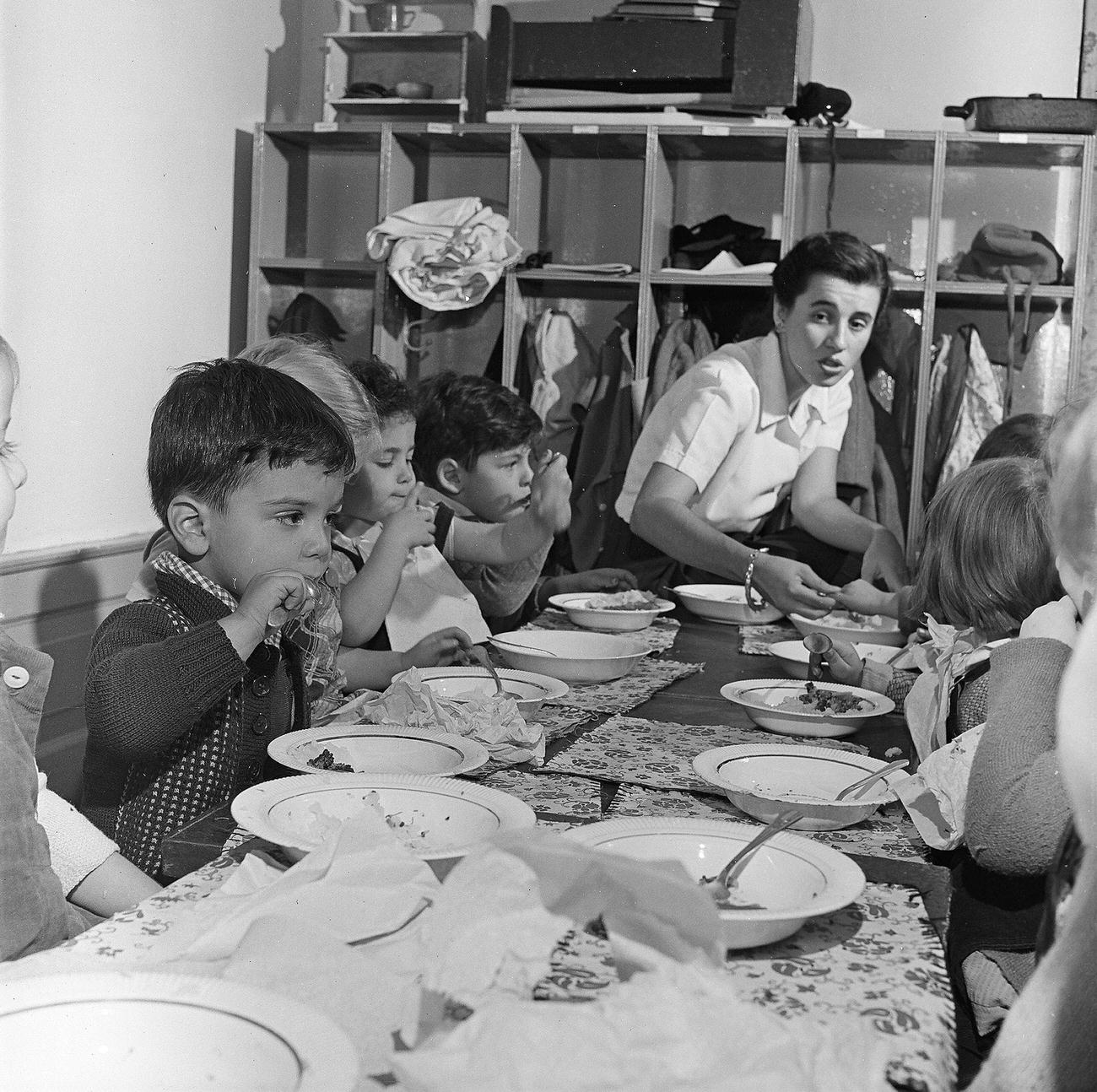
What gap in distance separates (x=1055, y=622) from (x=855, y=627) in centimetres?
107

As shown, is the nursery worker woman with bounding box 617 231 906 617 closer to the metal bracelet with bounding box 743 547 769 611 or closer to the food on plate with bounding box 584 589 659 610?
the metal bracelet with bounding box 743 547 769 611

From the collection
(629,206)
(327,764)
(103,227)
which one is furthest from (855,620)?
(629,206)

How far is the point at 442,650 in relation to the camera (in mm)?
2025

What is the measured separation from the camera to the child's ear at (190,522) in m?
1.69

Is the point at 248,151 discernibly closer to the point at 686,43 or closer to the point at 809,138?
the point at 686,43

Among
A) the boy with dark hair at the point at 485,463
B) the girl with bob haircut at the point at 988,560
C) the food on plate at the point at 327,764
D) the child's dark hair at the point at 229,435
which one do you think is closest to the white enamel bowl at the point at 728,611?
the boy with dark hair at the point at 485,463

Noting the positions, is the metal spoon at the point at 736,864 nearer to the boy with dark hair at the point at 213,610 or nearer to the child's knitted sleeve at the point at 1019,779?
the child's knitted sleeve at the point at 1019,779

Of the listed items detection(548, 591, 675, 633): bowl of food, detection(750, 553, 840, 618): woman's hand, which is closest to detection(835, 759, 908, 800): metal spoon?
detection(548, 591, 675, 633): bowl of food

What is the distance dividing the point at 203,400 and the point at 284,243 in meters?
3.16

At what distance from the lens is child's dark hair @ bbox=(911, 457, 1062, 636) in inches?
67.3

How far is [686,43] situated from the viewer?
4.06m

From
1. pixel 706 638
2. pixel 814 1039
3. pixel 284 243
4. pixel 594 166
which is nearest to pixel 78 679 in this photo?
pixel 706 638

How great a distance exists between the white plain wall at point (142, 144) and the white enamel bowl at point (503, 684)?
64.2 inches

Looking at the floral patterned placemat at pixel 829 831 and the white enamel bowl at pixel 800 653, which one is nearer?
the floral patterned placemat at pixel 829 831
